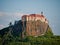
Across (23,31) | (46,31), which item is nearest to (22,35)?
(23,31)

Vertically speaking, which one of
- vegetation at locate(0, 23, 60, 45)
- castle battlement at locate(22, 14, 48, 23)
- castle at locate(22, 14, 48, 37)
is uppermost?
castle battlement at locate(22, 14, 48, 23)

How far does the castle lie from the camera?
554 inches

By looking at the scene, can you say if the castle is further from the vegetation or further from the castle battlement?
the vegetation

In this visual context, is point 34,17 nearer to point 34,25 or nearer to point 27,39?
point 34,25

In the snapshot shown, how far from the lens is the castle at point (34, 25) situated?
14062 millimetres

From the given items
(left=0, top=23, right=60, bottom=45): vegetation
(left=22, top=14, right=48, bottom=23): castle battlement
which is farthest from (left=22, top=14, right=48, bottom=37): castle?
(left=0, top=23, right=60, bottom=45): vegetation

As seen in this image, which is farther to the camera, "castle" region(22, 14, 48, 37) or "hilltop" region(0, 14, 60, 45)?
"castle" region(22, 14, 48, 37)

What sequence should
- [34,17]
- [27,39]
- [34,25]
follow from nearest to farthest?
1. [27,39]
2. [34,17]
3. [34,25]

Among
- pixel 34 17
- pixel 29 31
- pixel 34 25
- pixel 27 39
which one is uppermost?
pixel 34 17

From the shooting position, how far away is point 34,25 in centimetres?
1430

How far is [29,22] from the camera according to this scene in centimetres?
1412

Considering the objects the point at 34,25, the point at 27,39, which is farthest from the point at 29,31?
the point at 27,39

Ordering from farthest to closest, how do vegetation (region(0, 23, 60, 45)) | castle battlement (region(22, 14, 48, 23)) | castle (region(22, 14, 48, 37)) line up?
castle (region(22, 14, 48, 37)), castle battlement (region(22, 14, 48, 23)), vegetation (region(0, 23, 60, 45))

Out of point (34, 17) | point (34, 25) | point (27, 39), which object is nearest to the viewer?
point (27, 39)
